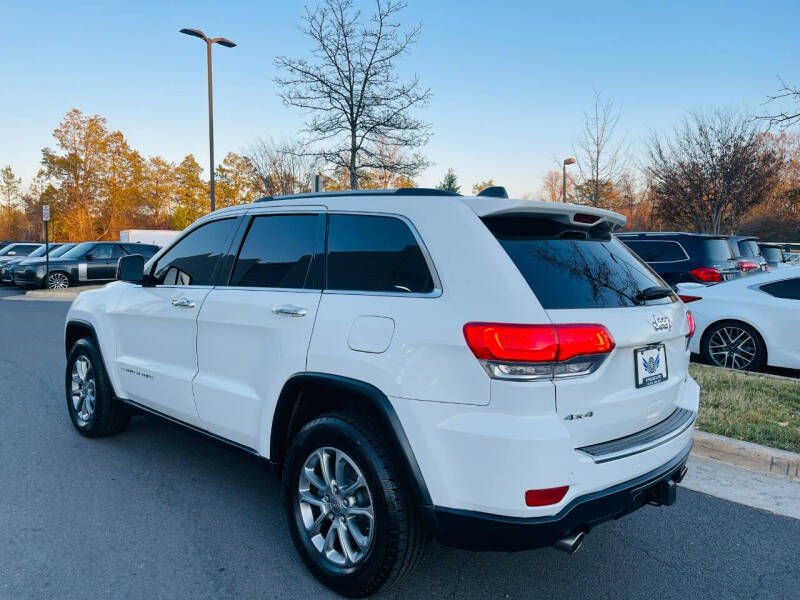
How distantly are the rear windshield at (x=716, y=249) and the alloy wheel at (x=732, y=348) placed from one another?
10.1 feet

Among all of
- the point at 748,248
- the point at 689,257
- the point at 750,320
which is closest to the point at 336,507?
the point at 750,320

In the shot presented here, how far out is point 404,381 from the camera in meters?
2.37

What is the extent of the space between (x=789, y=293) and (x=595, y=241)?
5.23 m

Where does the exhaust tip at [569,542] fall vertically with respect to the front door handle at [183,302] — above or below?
below

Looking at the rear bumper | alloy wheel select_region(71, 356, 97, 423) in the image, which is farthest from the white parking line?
alloy wheel select_region(71, 356, 97, 423)

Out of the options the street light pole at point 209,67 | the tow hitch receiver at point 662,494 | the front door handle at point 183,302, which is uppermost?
the street light pole at point 209,67

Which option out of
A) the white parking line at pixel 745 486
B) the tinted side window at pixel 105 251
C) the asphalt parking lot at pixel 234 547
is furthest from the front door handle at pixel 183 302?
the tinted side window at pixel 105 251

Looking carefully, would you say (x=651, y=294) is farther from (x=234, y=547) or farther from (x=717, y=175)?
(x=717, y=175)

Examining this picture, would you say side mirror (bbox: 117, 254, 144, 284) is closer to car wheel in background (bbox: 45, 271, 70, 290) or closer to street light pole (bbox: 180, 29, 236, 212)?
street light pole (bbox: 180, 29, 236, 212)

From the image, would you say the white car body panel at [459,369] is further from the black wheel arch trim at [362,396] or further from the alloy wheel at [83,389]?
the alloy wheel at [83,389]

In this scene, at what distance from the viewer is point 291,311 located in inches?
114

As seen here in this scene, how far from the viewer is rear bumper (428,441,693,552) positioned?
2195 millimetres

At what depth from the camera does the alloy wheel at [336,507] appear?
2.64m

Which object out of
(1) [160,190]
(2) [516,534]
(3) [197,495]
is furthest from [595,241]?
(1) [160,190]
